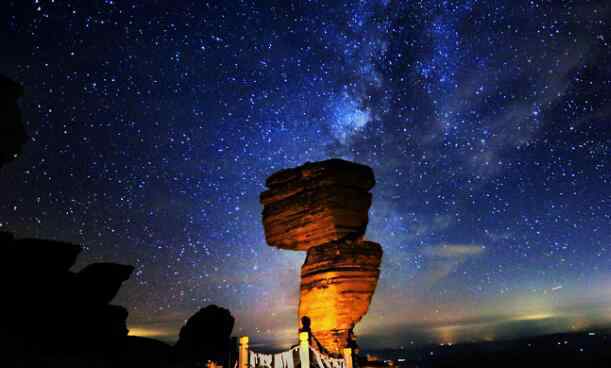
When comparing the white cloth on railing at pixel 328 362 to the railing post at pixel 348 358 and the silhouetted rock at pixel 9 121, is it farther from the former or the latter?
the silhouetted rock at pixel 9 121

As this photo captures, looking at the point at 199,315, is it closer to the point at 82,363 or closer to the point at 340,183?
the point at 82,363

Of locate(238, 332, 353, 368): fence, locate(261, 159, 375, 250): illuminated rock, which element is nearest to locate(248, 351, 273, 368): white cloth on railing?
locate(238, 332, 353, 368): fence

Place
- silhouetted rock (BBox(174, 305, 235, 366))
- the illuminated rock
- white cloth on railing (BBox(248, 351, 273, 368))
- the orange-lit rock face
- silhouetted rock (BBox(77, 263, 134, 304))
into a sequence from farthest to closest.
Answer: silhouetted rock (BBox(174, 305, 235, 366)) < the illuminated rock < the orange-lit rock face < silhouetted rock (BBox(77, 263, 134, 304)) < white cloth on railing (BBox(248, 351, 273, 368))

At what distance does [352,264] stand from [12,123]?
63.0ft

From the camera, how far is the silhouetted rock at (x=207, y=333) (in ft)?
115

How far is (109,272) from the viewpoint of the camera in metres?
20.4

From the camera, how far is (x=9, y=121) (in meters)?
18.2

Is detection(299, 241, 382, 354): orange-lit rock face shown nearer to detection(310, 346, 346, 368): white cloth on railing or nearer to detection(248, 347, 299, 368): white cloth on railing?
detection(310, 346, 346, 368): white cloth on railing

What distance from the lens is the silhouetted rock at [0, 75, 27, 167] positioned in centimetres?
1786

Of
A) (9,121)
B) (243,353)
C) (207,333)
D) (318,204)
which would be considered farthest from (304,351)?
(207,333)

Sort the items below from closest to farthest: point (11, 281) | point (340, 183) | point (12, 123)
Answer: point (11, 281)
point (12, 123)
point (340, 183)

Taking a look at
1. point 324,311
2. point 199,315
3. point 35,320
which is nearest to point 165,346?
point 199,315

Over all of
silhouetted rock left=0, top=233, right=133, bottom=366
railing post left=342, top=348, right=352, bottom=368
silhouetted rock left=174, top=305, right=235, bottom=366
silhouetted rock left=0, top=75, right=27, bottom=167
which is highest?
silhouetted rock left=0, top=75, right=27, bottom=167

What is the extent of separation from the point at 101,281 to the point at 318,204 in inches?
509
